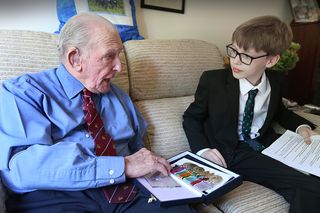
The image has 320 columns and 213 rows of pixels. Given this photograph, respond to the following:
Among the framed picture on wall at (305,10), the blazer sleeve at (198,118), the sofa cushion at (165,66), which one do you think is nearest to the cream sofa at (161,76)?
the sofa cushion at (165,66)

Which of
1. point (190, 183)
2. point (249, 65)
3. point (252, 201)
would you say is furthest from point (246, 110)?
point (190, 183)

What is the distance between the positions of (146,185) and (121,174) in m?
0.09

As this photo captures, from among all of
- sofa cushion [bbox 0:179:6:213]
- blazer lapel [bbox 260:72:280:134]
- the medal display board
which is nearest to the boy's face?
blazer lapel [bbox 260:72:280:134]

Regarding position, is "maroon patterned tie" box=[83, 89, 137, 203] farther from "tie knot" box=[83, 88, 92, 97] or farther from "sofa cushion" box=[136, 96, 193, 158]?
"sofa cushion" box=[136, 96, 193, 158]

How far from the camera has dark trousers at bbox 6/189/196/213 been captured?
35.0 inches

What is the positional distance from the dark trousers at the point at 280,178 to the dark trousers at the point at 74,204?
1.39ft

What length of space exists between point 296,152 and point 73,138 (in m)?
0.94

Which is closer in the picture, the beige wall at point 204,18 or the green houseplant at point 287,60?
the beige wall at point 204,18

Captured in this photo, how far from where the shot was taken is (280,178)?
1.18 m

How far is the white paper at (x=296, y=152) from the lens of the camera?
117 cm

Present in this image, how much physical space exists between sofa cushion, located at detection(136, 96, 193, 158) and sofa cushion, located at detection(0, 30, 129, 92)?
0.49 m

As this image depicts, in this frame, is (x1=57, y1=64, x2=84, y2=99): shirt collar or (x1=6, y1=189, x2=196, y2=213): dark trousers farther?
(x1=57, y1=64, x2=84, y2=99): shirt collar

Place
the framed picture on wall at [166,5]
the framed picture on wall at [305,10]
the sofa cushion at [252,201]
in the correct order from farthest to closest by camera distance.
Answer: the framed picture on wall at [305,10], the framed picture on wall at [166,5], the sofa cushion at [252,201]

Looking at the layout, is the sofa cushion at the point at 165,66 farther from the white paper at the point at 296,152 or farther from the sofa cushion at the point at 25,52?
the white paper at the point at 296,152
